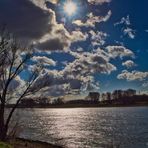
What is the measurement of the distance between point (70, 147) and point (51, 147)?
144 inches

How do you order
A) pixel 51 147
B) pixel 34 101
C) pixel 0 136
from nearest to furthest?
pixel 0 136 < pixel 34 101 < pixel 51 147

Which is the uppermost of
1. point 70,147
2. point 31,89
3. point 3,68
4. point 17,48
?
point 17,48

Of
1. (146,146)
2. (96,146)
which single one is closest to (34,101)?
(96,146)

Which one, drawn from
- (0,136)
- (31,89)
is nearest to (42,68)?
(31,89)

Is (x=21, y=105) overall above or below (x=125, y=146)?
above

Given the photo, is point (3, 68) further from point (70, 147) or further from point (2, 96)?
point (70, 147)

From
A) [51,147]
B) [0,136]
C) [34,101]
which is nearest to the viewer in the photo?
[0,136]

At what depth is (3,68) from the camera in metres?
31.9

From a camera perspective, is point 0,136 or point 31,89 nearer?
point 0,136

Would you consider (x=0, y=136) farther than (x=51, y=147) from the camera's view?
No

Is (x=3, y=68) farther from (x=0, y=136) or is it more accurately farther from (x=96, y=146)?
(x=96, y=146)

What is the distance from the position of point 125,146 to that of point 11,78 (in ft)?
84.5

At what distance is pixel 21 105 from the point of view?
112 ft

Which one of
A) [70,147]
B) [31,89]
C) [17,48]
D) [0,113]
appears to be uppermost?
[17,48]
